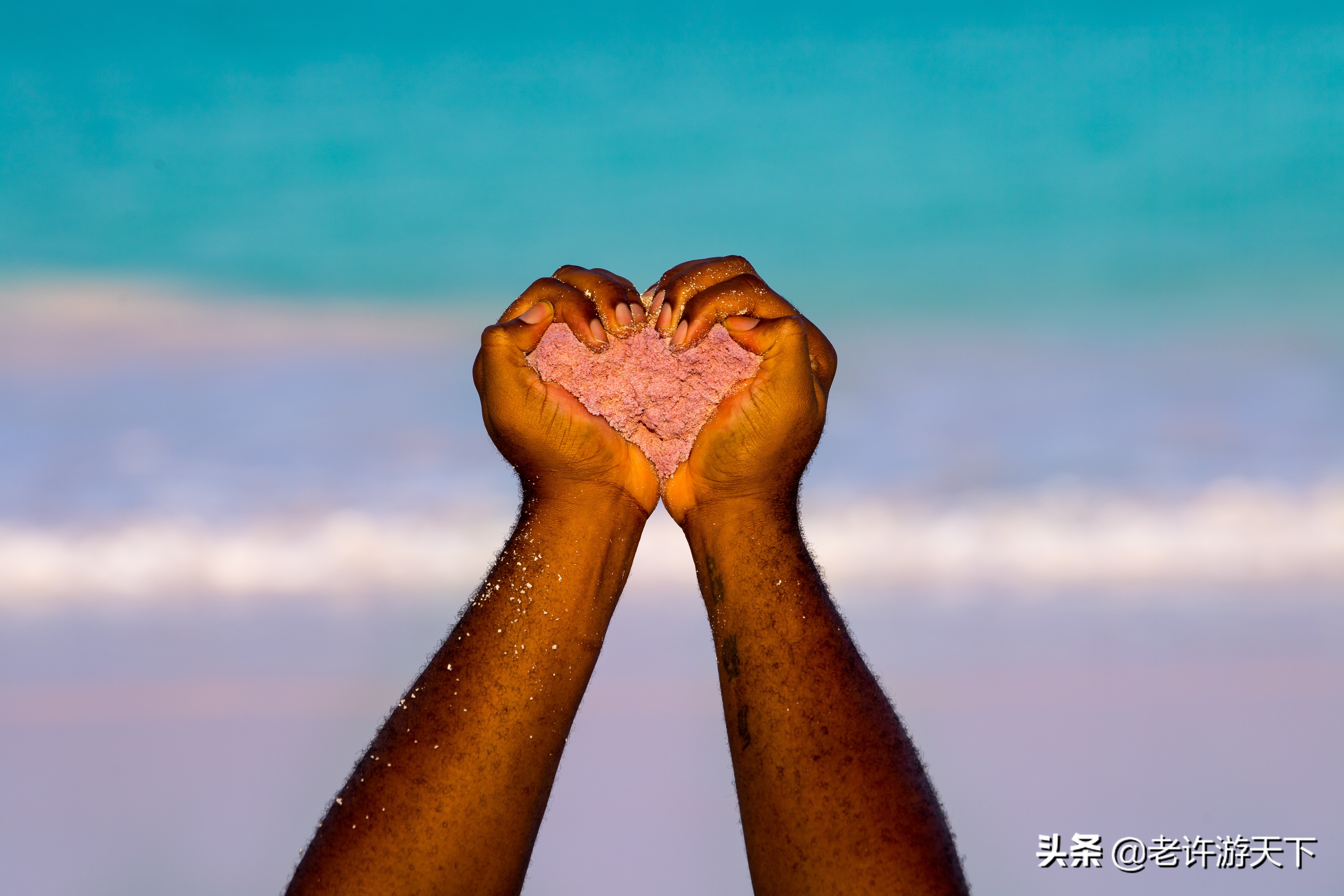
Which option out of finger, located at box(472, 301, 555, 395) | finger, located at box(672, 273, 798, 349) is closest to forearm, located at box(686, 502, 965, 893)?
finger, located at box(672, 273, 798, 349)

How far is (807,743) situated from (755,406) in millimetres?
638

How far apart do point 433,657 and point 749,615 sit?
0.59m

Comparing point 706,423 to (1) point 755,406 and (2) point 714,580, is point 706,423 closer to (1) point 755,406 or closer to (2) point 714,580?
(1) point 755,406

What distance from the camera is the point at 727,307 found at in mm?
2141

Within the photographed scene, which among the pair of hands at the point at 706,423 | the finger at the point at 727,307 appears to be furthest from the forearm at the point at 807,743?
the finger at the point at 727,307

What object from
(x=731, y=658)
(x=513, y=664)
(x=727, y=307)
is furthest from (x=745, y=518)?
(x=513, y=664)

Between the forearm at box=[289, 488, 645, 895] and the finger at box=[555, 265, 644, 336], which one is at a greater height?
the finger at box=[555, 265, 644, 336]

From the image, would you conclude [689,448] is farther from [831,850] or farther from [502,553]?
[831,850]

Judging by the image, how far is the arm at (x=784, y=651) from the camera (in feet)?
6.08

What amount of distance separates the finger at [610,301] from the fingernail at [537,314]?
0.09m

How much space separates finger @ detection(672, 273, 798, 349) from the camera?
6.95 ft

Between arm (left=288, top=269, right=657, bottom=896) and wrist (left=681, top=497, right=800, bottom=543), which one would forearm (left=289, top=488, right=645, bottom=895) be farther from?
wrist (left=681, top=497, right=800, bottom=543)

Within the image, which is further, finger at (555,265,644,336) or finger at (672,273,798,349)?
finger at (555,265,644,336)

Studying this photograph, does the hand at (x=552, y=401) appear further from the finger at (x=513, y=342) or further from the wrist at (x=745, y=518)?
the wrist at (x=745, y=518)
